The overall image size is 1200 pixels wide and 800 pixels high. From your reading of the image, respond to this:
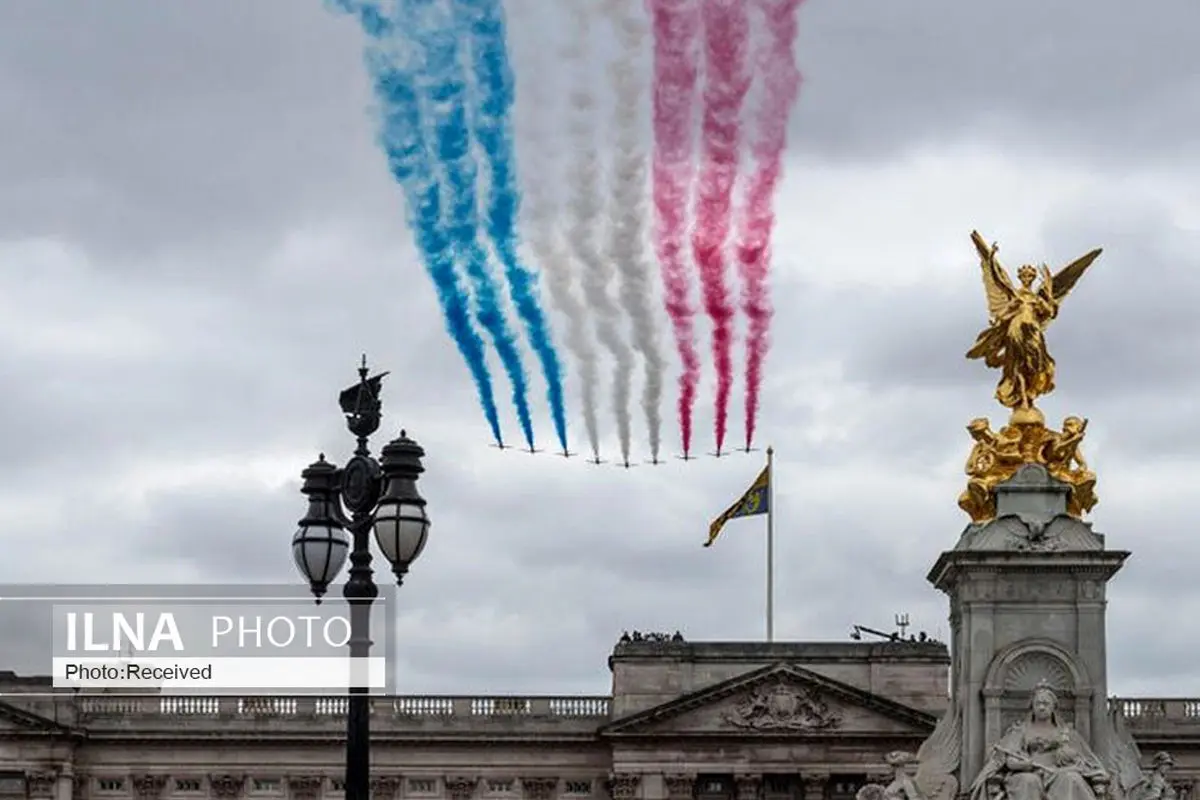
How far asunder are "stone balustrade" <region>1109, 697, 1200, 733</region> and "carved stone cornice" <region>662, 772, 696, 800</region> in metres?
17.9

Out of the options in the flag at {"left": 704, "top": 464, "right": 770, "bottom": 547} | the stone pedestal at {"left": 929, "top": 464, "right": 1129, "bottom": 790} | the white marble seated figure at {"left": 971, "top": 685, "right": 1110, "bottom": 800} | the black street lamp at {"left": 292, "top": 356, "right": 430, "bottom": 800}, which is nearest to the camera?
the black street lamp at {"left": 292, "top": 356, "right": 430, "bottom": 800}

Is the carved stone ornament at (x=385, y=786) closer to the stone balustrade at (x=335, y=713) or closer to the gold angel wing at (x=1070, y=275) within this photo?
the stone balustrade at (x=335, y=713)

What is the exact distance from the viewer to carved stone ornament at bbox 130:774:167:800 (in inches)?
5276

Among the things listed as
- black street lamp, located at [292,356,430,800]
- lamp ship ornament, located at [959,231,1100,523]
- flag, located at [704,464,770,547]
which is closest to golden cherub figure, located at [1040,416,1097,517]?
lamp ship ornament, located at [959,231,1100,523]

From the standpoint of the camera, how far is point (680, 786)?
13275 centimetres

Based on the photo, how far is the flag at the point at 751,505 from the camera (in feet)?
413

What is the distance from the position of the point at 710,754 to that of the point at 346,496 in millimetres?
90354

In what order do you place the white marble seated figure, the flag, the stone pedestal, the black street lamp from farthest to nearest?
1. the flag
2. the stone pedestal
3. the white marble seated figure
4. the black street lamp

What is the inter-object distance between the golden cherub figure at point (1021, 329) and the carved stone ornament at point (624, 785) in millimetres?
65765

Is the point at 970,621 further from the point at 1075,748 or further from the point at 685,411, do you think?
the point at 685,411

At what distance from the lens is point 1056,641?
6694cm

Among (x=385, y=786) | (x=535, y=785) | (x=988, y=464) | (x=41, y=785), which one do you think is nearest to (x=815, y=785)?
(x=535, y=785)

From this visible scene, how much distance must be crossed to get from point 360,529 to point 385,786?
91.2 metres

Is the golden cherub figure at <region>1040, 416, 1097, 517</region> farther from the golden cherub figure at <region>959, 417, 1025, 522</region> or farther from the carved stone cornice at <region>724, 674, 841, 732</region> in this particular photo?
the carved stone cornice at <region>724, 674, 841, 732</region>
